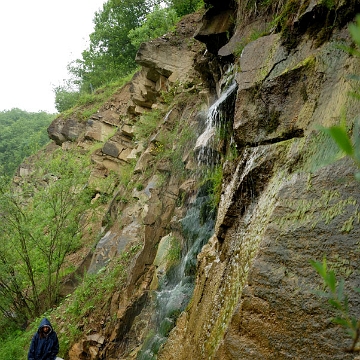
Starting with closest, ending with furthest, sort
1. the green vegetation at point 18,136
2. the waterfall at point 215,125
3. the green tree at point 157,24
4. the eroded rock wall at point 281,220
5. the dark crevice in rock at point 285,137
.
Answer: the eroded rock wall at point 281,220, the dark crevice in rock at point 285,137, the waterfall at point 215,125, the green tree at point 157,24, the green vegetation at point 18,136

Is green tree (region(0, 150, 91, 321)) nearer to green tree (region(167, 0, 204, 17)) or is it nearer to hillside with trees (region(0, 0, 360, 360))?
hillside with trees (region(0, 0, 360, 360))

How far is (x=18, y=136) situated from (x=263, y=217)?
1743 inches

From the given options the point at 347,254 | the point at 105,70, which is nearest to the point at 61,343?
the point at 347,254

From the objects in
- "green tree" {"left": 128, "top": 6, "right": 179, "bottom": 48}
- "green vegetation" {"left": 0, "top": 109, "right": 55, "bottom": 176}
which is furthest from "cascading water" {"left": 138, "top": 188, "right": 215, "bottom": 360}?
"green vegetation" {"left": 0, "top": 109, "right": 55, "bottom": 176}

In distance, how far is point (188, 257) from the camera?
6734 millimetres

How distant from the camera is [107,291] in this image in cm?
849

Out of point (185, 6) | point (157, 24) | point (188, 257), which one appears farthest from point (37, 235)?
point (185, 6)

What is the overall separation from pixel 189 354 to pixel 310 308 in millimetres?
1769

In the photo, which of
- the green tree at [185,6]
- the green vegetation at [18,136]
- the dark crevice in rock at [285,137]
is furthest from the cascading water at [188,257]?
the green vegetation at [18,136]

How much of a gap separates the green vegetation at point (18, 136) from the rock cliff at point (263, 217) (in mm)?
28853

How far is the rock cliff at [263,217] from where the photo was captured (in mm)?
2469

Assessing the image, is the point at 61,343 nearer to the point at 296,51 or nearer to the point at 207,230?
the point at 207,230

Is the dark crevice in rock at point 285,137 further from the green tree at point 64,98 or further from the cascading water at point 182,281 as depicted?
the green tree at point 64,98

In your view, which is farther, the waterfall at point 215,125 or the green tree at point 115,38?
the green tree at point 115,38
